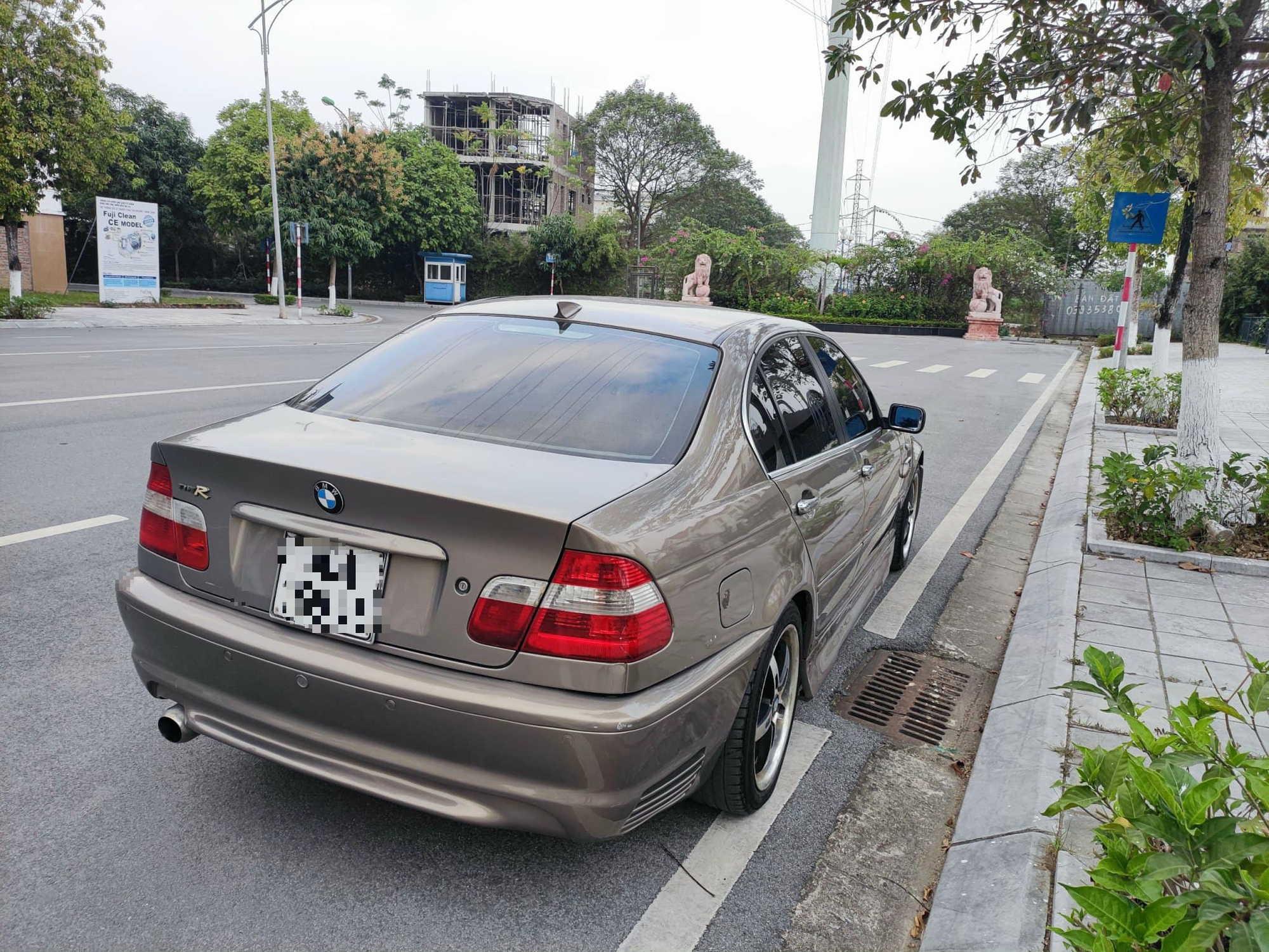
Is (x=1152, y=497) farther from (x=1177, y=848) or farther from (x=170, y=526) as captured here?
(x=170, y=526)

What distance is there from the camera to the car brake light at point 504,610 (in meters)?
2.17

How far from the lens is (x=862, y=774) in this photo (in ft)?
10.8

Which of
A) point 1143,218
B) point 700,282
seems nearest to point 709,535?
point 1143,218

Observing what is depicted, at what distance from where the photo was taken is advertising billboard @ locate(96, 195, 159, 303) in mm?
26312

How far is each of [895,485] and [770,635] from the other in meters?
2.21

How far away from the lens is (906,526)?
5621 millimetres

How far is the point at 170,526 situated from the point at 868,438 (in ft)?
9.40

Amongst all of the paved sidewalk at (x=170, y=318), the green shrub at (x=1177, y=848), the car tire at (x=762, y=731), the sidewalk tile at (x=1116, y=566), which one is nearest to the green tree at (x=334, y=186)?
the paved sidewalk at (x=170, y=318)

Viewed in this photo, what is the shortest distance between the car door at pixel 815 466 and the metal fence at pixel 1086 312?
127 ft

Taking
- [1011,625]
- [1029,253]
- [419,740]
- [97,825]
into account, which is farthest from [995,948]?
[1029,253]

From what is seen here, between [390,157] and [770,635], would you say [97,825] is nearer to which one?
[770,635]

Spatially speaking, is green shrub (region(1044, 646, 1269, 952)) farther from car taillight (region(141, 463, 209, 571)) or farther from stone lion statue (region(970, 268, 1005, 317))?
stone lion statue (region(970, 268, 1005, 317))

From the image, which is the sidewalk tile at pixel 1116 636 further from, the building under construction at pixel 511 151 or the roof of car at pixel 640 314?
the building under construction at pixel 511 151

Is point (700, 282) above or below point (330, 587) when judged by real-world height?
above
